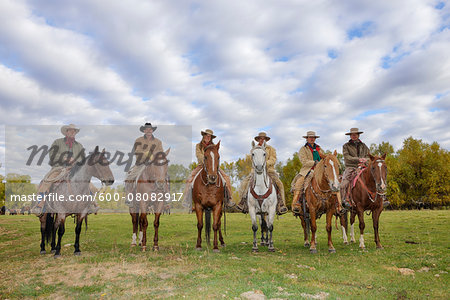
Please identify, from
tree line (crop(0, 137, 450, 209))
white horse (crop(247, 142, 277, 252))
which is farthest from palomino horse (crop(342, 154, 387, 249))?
tree line (crop(0, 137, 450, 209))

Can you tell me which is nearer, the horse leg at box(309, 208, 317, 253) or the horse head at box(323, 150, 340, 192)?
the horse head at box(323, 150, 340, 192)

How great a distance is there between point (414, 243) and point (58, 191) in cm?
1408

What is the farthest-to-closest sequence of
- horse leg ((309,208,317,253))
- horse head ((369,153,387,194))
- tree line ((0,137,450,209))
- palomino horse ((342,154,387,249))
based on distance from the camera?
tree line ((0,137,450,209)) < palomino horse ((342,154,387,249)) < horse head ((369,153,387,194)) < horse leg ((309,208,317,253))

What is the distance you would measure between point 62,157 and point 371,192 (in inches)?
469

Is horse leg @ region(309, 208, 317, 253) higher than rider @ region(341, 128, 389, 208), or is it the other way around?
rider @ region(341, 128, 389, 208)

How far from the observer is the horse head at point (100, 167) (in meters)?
10.2

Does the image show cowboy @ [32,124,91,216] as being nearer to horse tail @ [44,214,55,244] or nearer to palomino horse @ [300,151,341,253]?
horse tail @ [44,214,55,244]

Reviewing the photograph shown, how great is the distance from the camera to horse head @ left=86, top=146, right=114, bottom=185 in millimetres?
10170

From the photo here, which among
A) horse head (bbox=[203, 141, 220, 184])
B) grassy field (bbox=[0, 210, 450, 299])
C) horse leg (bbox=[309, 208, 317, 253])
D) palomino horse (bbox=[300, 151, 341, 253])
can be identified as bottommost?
grassy field (bbox=[0, 210, 450, 299])

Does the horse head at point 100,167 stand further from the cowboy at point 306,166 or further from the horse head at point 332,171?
the horse head at point 332,171

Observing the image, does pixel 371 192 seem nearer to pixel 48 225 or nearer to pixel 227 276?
pixel 227 276


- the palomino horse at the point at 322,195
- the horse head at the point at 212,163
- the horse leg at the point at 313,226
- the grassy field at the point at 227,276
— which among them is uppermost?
the horse head at the point at 212,163

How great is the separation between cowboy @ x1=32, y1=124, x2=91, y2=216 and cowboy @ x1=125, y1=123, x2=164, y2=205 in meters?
1.68

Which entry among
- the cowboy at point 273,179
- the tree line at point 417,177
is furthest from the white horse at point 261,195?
the tree line at point 417,177
